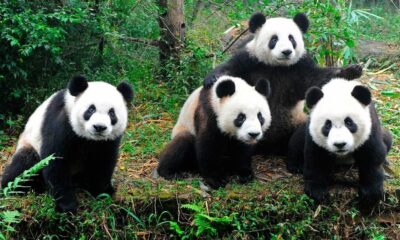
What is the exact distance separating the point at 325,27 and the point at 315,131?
8.27 feet

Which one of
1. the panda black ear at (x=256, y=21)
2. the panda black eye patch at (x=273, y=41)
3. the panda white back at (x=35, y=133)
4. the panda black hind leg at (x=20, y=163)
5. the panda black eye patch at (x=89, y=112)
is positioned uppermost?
the panda black ear at (x=256, y=21)

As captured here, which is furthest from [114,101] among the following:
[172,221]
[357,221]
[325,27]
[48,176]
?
[325,27]

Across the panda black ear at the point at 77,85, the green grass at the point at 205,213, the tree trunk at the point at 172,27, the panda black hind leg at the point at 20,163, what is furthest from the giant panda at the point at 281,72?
the panda black hind leg at the point at 20,163

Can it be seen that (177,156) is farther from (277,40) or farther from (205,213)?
(277,40)

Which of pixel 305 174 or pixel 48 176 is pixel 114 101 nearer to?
pixel 48 176

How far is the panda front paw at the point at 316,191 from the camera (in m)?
5.46

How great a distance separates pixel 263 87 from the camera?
5805mm

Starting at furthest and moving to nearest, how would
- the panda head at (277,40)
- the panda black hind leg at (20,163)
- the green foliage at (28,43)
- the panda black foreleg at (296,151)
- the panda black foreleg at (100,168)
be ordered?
the green foliage at (28,43)
the panda head at (277,40)
the panda black foreleg at (296,151)
the panda black hind leg at (20,163)
the panda black foreleg at (100,168)

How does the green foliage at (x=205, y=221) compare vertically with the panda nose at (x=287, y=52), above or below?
below

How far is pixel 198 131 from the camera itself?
598 centimetres

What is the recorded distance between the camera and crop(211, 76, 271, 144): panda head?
5.51m

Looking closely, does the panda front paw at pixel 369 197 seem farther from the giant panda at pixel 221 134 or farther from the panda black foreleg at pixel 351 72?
the panda black foreleg at pixel 351 72

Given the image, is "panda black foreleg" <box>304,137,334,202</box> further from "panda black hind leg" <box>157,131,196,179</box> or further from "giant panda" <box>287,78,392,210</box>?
"panda black hind leg" <box>157,131,196,179</box>

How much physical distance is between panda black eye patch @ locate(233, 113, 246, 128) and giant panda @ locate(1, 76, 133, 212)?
1.06 metres
